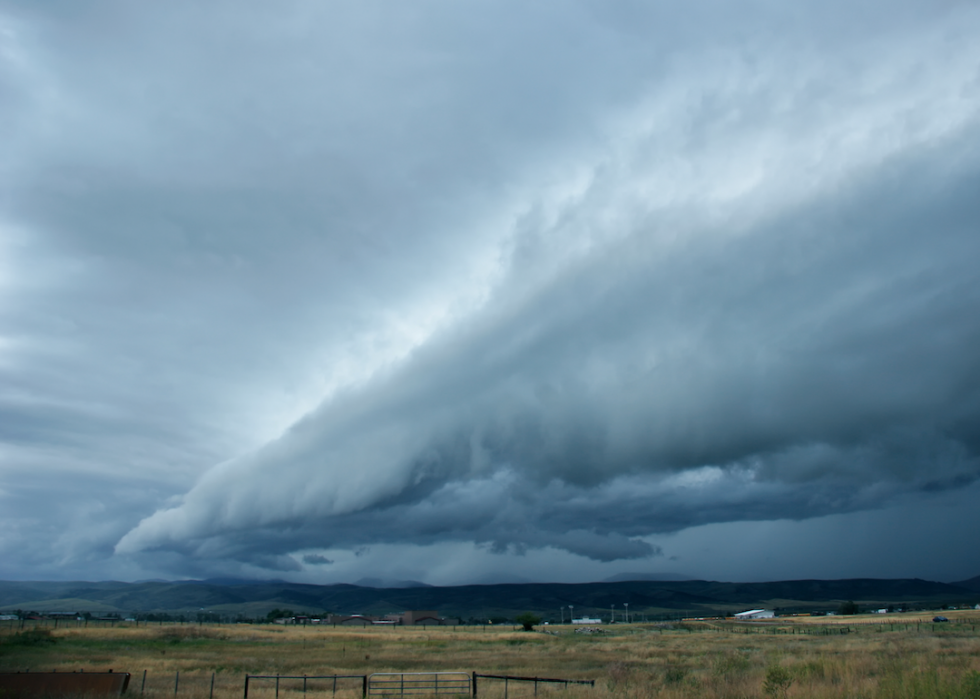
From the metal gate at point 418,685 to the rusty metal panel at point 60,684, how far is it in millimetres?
12217

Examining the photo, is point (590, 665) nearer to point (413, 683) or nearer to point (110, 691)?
point (413, 683)

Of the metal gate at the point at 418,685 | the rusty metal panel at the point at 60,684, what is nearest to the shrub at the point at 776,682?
the metal gate at the point at 418,685

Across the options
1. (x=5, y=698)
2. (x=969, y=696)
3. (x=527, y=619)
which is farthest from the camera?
(x=527, y=619)

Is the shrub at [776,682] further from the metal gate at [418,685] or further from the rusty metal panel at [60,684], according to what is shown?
the rusty metal panel at [60,684]

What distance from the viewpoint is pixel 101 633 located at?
100 metres

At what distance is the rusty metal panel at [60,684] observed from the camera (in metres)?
28.9

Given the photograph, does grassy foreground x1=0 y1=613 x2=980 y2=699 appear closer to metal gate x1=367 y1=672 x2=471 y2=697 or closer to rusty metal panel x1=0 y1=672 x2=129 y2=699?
metal gate x1=367 y1=672 x2=471 y2=697

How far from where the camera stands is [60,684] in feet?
97.3

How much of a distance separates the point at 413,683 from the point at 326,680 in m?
9.48

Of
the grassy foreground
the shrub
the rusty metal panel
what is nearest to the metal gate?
the grassy foreground

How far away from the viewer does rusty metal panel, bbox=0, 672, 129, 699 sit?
2894 cm

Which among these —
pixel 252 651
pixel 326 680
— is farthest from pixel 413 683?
pixel 252 651

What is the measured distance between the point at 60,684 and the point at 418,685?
17211mm

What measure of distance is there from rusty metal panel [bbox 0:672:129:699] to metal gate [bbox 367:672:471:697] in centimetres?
1222
